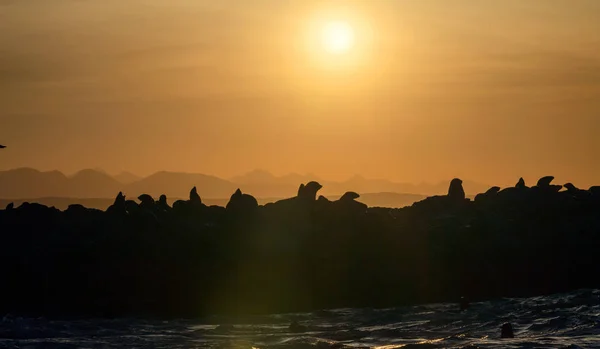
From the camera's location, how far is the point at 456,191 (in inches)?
2066

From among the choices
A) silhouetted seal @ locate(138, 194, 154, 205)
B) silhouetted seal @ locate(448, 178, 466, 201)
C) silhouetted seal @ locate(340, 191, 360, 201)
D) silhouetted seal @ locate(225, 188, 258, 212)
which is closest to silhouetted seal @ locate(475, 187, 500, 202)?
silhouetted seal @ locate(448, 178, 466, 201)

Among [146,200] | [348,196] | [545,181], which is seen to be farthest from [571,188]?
[146,200]

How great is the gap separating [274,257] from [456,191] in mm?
15529

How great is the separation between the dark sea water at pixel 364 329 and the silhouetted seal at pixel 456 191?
15542 mm

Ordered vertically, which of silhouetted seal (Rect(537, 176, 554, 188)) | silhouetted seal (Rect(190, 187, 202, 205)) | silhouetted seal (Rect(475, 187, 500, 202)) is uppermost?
silhouetted seal (Rect(537, 176, 554, 188))

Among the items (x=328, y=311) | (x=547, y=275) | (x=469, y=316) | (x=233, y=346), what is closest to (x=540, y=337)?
(x=469, y=316)

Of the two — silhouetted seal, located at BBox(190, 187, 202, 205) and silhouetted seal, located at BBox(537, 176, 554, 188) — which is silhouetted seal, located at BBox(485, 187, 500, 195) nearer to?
silhouetted seal, located at BBox(537, 176, 554, 188)

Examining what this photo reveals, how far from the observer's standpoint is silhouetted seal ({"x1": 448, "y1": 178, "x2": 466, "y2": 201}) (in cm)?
5188

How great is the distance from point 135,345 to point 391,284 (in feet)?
46.8

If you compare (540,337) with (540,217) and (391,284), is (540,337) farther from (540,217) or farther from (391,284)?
(540,217)

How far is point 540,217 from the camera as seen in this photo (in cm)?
4725

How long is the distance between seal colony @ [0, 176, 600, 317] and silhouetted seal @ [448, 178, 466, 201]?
418 cm

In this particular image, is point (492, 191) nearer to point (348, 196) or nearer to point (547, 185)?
point (547, 185)

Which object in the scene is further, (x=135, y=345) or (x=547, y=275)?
(x=547, y=275)
